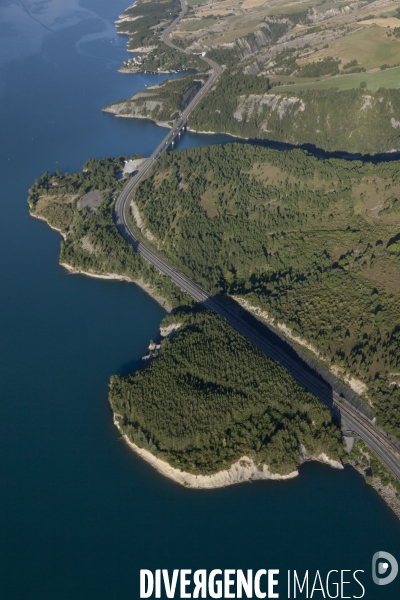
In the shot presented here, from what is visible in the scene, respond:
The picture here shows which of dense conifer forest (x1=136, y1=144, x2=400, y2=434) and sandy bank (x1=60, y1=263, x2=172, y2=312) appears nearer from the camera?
dense conifer forest (x1=136, y1=144, x2=400, y2=434)

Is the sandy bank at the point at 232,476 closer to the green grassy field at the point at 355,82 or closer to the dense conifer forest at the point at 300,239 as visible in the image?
the dense conifer forest at the point at 300,239

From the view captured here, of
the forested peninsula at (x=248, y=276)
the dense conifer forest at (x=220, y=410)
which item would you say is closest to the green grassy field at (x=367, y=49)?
the forested peninsula at (x=248, y=276)

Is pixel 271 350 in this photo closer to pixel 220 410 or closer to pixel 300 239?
pixel 220 410

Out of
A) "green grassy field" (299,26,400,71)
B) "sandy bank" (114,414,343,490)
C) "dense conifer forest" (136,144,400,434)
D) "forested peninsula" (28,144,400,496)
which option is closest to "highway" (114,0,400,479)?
"forested peninsula" (28,144,400,496)

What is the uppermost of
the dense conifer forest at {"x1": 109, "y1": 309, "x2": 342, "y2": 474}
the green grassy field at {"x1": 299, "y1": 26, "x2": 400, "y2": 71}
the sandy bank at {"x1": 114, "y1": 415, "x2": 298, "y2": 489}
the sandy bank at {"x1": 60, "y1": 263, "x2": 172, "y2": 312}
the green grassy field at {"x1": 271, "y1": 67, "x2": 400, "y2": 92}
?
the green grassy field at {"x1": 299, "y1": 26, "x2": 400, "y2": 71}

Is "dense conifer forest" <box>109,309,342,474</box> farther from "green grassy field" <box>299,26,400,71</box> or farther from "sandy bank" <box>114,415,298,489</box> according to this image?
"green grassy field" <box>299,26,400,71</box>
